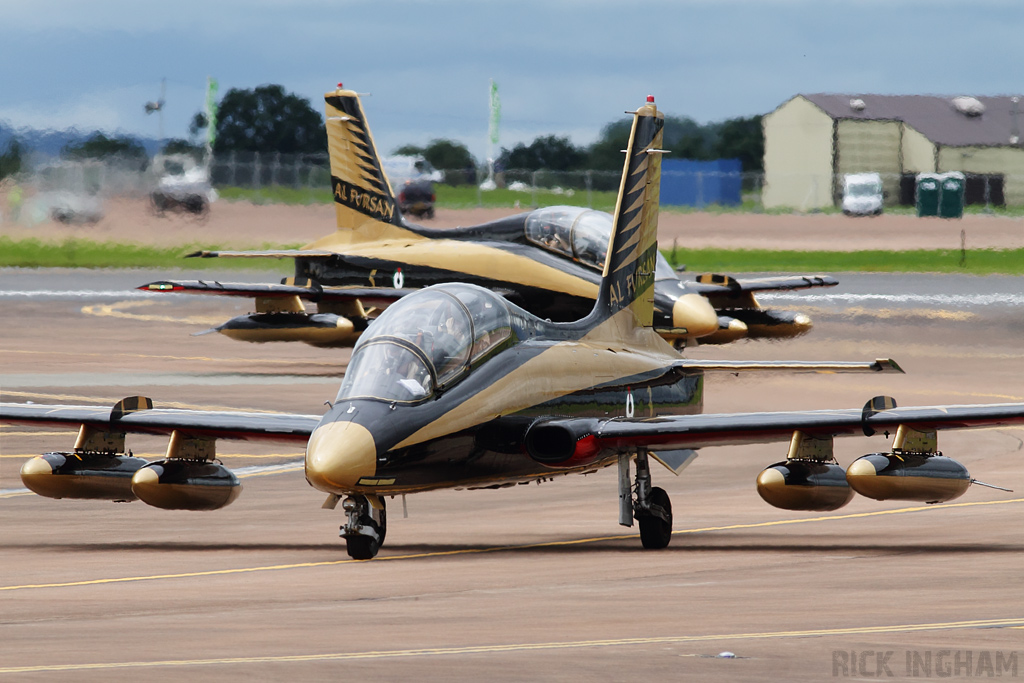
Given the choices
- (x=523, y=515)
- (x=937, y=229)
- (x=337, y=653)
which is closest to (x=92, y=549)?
(x=523, y=515)

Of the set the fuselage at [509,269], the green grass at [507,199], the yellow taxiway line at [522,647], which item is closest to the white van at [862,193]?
the green grass at [507,199]

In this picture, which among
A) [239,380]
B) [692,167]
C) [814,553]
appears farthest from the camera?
[692,167]

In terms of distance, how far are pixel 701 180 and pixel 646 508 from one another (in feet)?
201

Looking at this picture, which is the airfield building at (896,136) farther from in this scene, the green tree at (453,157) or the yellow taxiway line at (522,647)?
the yellow taxiway line at (522,647)

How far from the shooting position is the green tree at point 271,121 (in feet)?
Answer: 256

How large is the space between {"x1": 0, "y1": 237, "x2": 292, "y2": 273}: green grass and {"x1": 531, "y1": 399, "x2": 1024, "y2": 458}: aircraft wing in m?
34.5

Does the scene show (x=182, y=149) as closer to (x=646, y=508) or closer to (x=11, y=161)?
(x=11, y=161)

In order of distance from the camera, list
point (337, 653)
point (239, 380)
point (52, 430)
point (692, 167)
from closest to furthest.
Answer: point (337, 653) → point (52, 430) → point (239, 380) → point (692, 167)

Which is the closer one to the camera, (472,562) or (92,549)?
(472,562)

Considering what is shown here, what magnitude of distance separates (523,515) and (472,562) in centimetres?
379

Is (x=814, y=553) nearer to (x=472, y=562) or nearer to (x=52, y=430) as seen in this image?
(x=472, y=562)

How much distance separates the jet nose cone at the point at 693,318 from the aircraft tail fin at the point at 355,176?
922 centimetres

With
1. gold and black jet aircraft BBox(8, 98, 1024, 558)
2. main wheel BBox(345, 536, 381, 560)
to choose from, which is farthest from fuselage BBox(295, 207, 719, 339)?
main wheel BBox(345, 536, 381, 560)

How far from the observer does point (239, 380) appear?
32.4m
